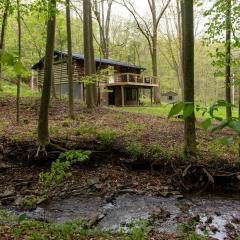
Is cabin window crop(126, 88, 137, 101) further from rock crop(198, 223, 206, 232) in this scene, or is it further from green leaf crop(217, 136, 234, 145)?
green leaf crop(217, 136, 234, 145)

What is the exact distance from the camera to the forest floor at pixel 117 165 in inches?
375

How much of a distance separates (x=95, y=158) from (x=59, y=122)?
14.6 feet

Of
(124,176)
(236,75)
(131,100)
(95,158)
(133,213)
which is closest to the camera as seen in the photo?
(133,213)

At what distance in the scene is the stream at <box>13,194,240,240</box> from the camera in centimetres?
685

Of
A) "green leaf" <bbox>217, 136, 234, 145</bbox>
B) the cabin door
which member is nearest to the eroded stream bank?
"green leaf" <bbox>217, 136, 234, 145</bbox>

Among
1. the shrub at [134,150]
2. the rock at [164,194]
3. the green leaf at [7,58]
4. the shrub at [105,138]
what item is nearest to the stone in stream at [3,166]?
the shrub at [105,138]

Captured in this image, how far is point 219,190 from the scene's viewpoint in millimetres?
9688

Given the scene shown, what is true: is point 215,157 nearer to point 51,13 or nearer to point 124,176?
point 124,176

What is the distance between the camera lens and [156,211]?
785 cm

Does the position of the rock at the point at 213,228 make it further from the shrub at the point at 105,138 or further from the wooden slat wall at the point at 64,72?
the wooden slat wall at the point at 64,72

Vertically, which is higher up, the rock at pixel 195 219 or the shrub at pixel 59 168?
the shrub at pixel 59 168

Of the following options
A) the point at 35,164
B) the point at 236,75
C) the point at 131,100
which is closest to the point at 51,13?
the point at 35,164

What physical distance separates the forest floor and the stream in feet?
1.55

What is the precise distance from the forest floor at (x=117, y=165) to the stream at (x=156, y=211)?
0.47 metres
